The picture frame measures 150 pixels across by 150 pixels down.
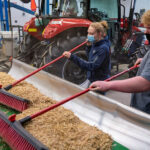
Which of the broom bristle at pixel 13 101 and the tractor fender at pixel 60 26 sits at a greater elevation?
the tractor fender at pixel 60 26

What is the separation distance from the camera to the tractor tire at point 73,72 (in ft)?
13.7

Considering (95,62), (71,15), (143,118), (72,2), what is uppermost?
(72,2)

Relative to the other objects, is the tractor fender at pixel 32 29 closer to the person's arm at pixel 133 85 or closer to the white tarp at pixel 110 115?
the white tarp at pixel 110 115

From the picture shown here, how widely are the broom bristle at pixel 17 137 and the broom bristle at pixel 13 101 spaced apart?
1.79 feet

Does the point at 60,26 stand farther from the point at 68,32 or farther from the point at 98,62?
the point at 98,62

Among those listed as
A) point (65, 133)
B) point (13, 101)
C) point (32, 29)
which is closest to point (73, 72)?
point (32, 29)

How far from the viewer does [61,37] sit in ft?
13.7

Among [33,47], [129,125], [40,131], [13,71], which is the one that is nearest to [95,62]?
[129,125]

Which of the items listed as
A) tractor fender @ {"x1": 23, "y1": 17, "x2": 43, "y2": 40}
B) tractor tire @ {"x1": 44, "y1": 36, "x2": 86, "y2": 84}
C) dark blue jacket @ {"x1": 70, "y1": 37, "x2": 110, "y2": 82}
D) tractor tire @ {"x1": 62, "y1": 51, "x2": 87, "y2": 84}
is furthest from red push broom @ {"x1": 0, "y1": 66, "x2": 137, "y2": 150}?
tractor fender @ {"x1": 23, "y1": 17, "x2": 43, "y2": 40}

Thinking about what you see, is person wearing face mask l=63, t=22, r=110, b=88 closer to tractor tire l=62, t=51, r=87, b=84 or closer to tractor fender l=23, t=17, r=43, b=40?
tractor tire l=62, t=51, r=87, b=84

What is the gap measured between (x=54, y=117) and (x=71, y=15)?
9.49 feet

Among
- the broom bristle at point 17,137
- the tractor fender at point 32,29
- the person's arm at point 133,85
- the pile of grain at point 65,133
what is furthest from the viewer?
the tractor fender at point 32,29

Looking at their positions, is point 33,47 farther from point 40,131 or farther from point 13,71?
point 40,131

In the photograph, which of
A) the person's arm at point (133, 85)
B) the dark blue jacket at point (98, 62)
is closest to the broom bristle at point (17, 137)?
the person's arm at point (133, 85)
